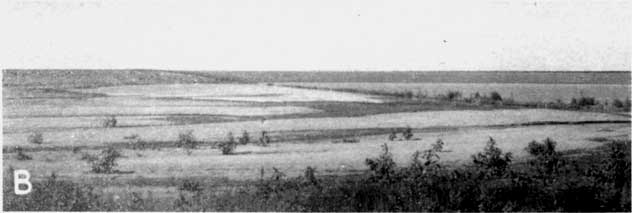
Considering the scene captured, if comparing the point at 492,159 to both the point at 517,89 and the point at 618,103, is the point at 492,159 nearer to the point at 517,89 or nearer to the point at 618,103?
the point at 517,89

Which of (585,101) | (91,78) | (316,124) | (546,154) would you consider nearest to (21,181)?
(91,78)

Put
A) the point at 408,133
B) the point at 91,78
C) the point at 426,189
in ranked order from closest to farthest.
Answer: the point at 426,189, the point at 408,133, the point at 91,78

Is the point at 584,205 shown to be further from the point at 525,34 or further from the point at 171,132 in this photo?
the point at 171,132

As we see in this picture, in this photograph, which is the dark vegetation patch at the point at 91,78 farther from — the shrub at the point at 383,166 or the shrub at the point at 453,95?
the shrub at the point at 453,95

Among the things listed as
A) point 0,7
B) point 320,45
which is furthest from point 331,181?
point 0,7

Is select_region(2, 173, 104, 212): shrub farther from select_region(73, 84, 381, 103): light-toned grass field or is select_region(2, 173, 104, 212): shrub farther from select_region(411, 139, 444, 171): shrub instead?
select_region(411, 139, 444, 171): shrub

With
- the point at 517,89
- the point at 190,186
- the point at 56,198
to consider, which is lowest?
the point at 56,198

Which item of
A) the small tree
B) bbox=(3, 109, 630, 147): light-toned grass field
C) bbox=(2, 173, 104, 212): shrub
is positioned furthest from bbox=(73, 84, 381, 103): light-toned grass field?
bbox=(2, 173, 104, 212): shrub
